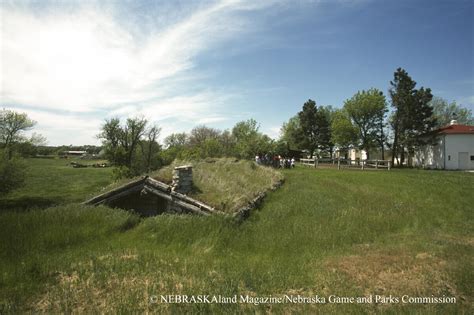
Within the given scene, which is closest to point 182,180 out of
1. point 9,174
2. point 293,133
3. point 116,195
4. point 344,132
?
point 116,195

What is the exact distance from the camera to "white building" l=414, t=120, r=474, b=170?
38.1 meters

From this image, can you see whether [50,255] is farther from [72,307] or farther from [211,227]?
[211,227]

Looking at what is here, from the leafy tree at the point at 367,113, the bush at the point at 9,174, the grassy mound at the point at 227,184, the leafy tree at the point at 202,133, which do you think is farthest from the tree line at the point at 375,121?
the bush at the point at 9,174

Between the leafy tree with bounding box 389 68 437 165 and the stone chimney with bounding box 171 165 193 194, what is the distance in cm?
4245

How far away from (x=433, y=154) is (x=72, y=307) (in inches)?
1954

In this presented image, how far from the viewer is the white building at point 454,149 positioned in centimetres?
3812

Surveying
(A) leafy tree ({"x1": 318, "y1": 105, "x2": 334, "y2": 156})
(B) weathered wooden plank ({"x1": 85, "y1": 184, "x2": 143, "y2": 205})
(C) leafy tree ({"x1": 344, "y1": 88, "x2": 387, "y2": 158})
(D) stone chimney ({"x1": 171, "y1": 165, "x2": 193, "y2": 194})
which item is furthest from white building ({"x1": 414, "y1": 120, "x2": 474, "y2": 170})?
(B) weathered wooden plank ({"x1": 85, "y1": 184, "x2": 143, "y2": 205})

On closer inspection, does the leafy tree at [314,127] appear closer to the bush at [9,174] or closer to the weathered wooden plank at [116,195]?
the bush at [9,174]

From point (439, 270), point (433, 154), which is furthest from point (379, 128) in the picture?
point (439, 270)

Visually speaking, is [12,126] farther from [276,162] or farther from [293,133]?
[293,133]

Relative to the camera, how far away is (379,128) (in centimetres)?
5691

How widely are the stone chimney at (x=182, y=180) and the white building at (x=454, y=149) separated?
4098 centimetres

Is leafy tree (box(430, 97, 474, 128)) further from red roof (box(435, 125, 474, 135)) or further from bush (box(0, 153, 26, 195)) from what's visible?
bush (box(0, 153, 26, 195))

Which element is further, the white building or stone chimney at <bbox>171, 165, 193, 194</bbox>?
the white building
